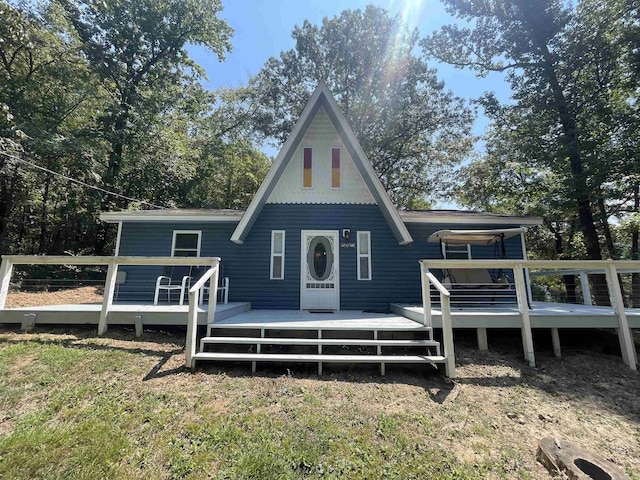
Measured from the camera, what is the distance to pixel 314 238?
784 cm

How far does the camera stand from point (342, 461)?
243 cm

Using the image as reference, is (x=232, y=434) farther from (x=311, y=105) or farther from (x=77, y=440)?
(x=311, y=105)

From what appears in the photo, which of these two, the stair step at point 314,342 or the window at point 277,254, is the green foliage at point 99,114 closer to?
the window at point 277,254

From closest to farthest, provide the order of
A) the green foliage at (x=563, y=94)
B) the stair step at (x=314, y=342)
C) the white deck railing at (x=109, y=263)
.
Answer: the stair step at (x=314, y=342) → the white deck railing at (x=109, y=263) → the green foliage at (x=563, y=94)

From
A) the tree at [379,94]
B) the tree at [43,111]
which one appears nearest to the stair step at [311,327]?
the tree at [43,111]

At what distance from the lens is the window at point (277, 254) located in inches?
302

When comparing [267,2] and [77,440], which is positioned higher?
[267,2]

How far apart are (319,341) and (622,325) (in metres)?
4.95

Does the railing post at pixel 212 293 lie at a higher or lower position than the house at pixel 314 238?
lower

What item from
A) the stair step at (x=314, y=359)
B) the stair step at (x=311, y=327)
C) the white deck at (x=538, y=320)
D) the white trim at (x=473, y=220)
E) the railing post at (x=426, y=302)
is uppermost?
the white trim at (x=473, y=220)

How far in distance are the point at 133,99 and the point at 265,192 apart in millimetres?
13369

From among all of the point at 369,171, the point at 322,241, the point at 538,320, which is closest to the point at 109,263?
the point at 322,241

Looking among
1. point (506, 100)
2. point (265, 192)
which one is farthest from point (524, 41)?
point (265, 192)

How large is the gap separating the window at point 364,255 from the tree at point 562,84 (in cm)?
804
